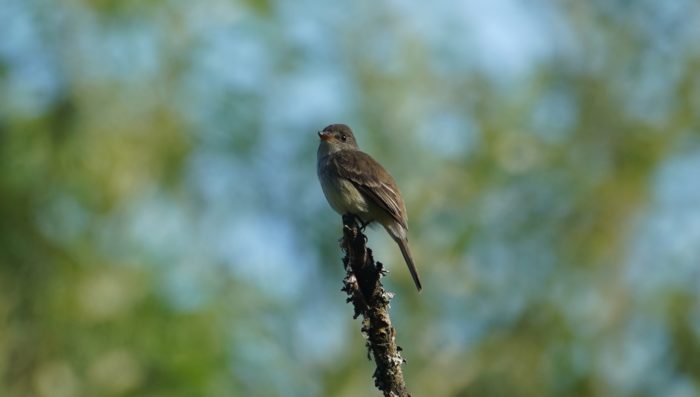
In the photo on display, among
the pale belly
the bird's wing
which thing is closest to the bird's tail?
the bird's wing

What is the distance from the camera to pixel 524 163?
64.0ft

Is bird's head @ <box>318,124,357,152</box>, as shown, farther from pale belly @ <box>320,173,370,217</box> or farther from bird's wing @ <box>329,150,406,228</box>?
pale belly @ <box>320,173,370,217</box>

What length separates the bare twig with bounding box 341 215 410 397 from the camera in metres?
5.55

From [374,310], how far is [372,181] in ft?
10.7

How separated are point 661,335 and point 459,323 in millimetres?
2766

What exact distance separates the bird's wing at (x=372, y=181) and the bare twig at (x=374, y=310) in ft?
7.73

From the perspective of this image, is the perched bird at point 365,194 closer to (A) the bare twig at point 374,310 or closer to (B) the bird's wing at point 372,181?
(B) the bird's wing at point 372,181

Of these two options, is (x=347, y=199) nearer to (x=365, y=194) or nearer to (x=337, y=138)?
(x=365, y=194)

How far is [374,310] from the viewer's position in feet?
19.2

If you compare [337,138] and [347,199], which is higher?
[337,138]

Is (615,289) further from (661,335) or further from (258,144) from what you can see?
(258,144)

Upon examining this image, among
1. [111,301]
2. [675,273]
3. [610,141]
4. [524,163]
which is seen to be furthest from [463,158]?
[111,301]

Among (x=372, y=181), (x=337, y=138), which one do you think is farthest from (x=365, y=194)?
(x=337, y=138)

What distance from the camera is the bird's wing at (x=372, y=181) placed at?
8859 millimetres
